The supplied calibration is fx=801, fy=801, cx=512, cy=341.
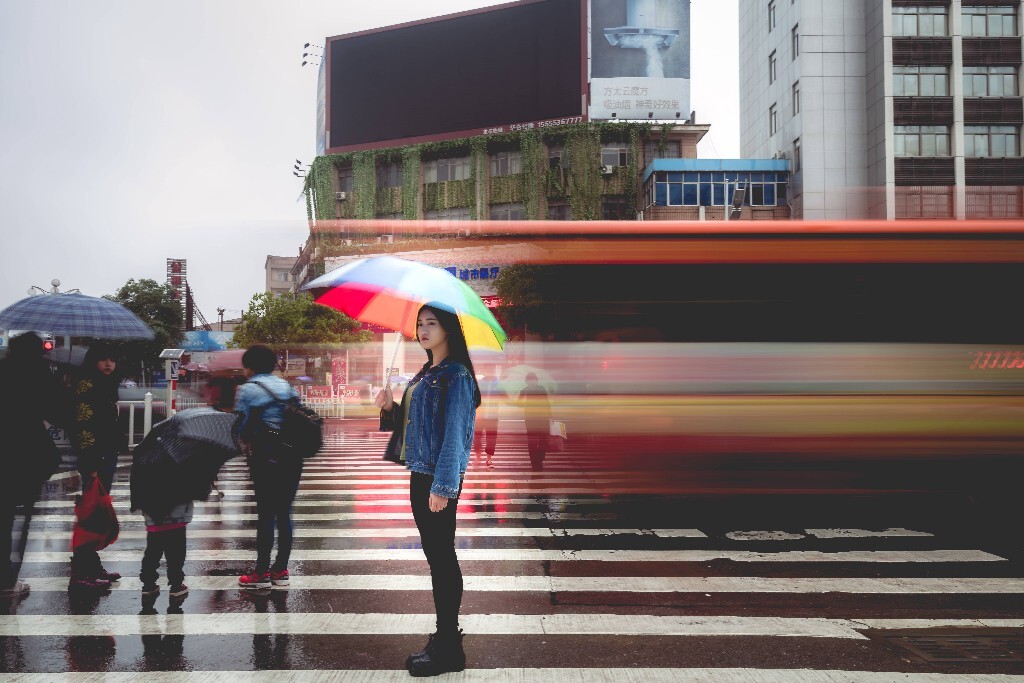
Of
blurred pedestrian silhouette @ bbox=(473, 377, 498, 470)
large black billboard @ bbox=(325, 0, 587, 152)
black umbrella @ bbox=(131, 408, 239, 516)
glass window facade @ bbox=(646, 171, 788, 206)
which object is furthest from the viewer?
large black billboard @ bbox=(325, 0, 587, 152)

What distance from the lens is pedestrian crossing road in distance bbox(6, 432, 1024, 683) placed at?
4637 millimetres

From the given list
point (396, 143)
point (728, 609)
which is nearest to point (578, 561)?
point (728, 609)

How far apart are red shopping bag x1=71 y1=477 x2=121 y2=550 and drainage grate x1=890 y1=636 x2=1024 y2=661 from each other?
573 centimetres

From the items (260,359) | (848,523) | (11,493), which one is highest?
A: (260,359)

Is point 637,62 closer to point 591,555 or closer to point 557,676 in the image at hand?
point 591,555

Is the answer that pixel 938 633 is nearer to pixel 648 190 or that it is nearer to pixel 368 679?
pixel 368 679

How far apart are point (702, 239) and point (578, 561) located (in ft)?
13.5

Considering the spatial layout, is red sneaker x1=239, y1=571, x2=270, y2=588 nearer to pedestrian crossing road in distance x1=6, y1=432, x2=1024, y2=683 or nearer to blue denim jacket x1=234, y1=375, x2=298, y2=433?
pedestrian crossing road in distance x1=6, y1=432, x2=1024, y2=683

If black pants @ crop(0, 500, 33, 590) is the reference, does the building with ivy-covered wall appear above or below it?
above

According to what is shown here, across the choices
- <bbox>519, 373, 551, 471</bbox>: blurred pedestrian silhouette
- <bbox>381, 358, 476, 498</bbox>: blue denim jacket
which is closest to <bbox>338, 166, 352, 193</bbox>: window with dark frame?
<bbox>519, 373, 551, 471</bbox>: blurred pedestrian silhouette

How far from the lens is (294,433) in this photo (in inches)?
241

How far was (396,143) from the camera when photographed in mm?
46281

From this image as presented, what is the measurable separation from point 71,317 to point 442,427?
4987 mm

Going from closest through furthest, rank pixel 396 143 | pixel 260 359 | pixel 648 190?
1. pixel 260 359
2. pixel 648 190
3. pixel 396 143
